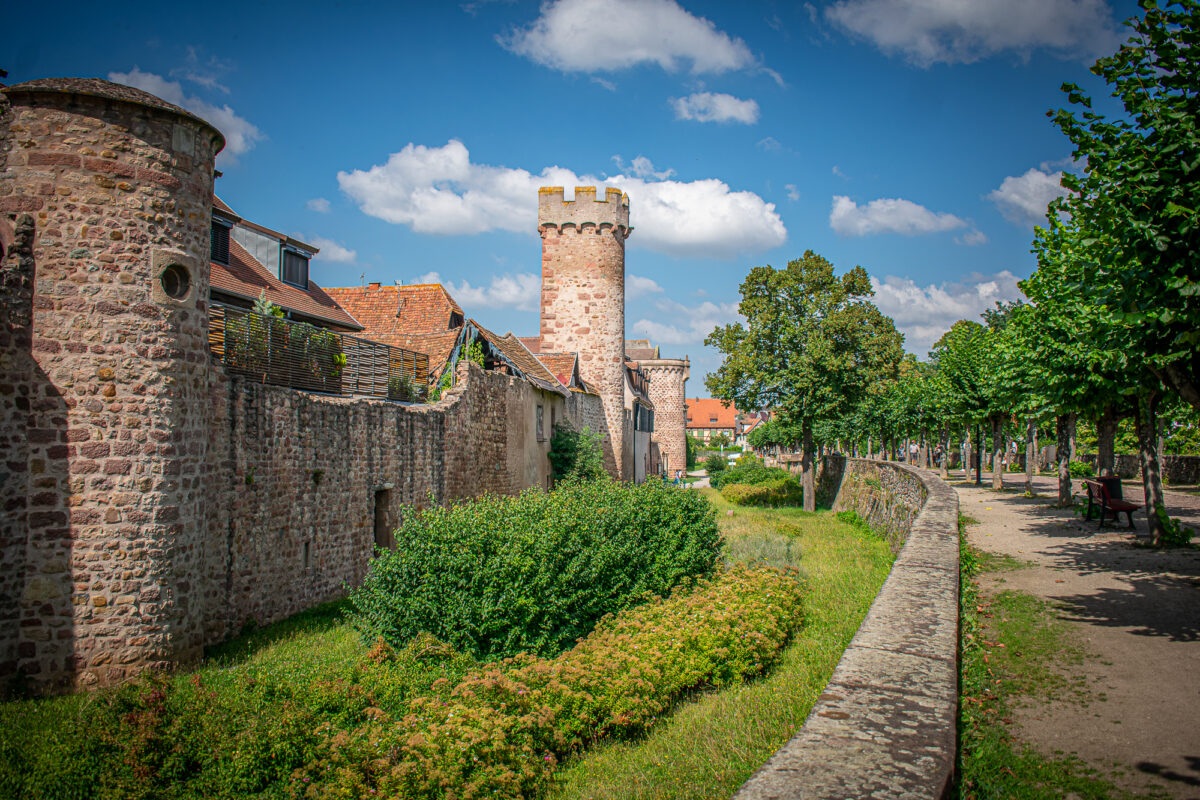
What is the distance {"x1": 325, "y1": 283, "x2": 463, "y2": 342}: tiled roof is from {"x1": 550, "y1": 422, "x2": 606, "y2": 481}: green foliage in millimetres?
5649

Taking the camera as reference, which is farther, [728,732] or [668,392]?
[668,392]

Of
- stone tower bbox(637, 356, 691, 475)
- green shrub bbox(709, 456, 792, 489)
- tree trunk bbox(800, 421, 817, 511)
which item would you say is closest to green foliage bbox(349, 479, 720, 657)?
tree trunk bbox(800, 421, 817, 511)

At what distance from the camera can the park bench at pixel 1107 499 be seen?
14.7 m

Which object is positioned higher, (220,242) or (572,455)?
(220,242)

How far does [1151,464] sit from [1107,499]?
68.4 inches

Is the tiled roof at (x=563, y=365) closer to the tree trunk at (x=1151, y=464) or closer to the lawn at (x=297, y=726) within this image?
the tree trunk at (x=1151, y=464)

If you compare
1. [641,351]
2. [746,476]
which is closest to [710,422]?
[641,351]

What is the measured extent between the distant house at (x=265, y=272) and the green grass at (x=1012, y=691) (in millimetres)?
18117

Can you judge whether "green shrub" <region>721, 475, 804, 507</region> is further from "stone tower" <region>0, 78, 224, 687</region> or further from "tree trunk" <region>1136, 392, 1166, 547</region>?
"stone tower" <region>0, 78, 224, 687</region>

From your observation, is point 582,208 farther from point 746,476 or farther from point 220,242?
point 746,476

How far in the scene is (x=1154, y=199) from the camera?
7.61m

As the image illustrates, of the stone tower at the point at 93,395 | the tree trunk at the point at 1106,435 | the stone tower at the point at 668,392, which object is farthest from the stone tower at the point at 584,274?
the stone tower at the point at 668,392

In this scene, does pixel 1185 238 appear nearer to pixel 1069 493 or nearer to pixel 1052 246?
pixel 1052 246

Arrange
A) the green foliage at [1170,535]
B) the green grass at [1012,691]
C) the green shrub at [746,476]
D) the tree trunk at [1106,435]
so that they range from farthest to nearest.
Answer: the green shrub at [746,476]
the tree trunk at [1106,435]
the green foliage at [1170,535]
the green grass at [1012,691]
